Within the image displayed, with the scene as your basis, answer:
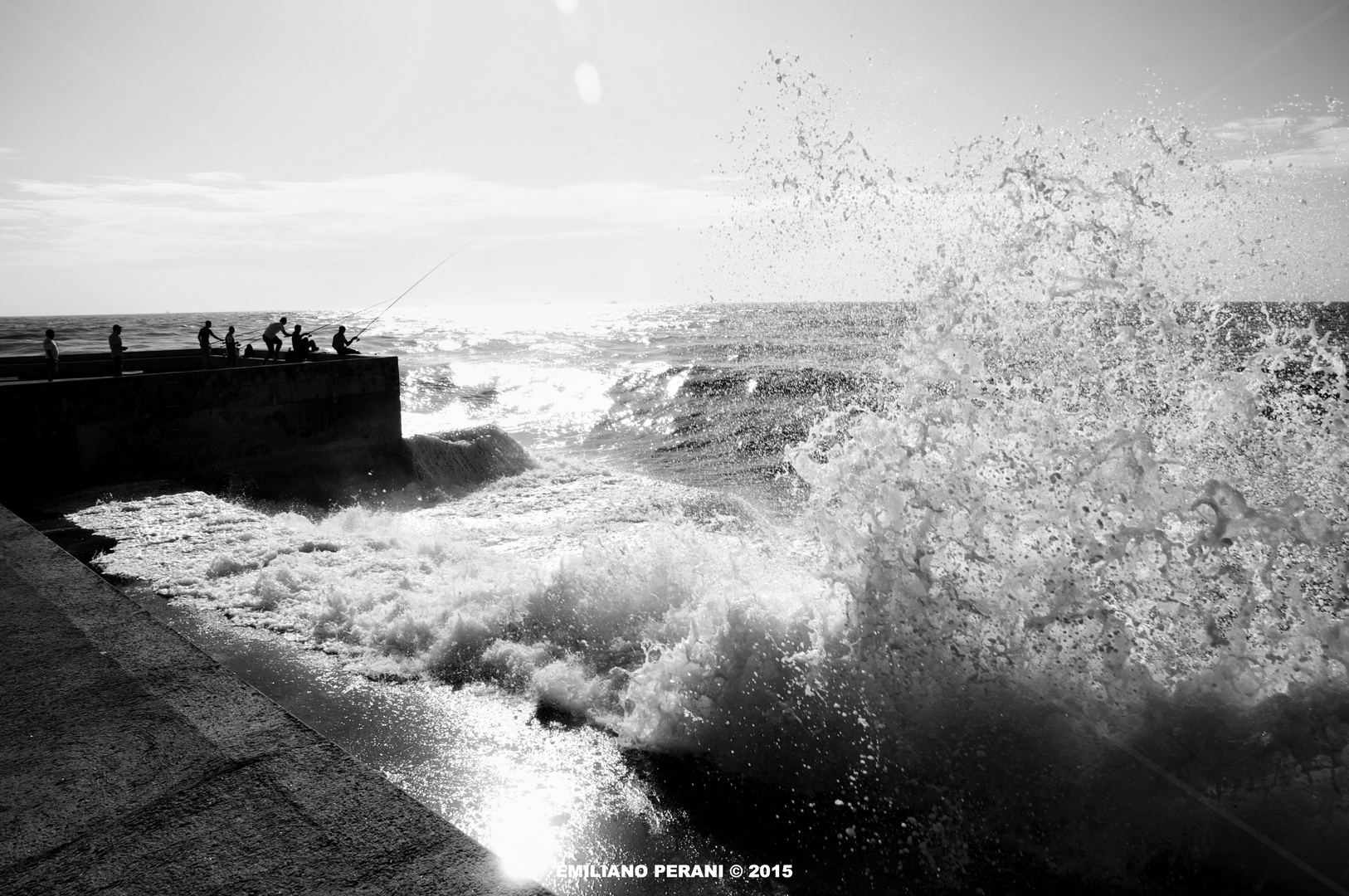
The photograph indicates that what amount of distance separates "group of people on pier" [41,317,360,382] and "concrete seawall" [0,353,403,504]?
0.34 metres

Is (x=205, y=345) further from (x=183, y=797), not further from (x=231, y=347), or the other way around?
(x=183, y=797)

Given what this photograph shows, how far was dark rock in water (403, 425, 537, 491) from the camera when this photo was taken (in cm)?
1399

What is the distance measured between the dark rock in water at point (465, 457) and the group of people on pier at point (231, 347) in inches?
89.3

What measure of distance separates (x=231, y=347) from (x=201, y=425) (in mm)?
2297

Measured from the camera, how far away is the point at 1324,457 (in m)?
4.77

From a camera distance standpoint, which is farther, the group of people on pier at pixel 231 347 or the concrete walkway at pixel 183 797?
the group of people on pier at pixel 231 347

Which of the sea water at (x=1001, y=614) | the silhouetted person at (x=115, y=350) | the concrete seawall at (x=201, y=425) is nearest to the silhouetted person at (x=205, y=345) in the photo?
the concrete seawall at (x=201, y=425)

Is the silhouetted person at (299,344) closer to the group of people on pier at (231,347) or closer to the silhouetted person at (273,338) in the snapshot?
the group of people on pier at (231,347)

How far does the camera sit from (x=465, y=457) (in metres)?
14.8

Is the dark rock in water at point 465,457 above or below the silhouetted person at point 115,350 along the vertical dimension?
below

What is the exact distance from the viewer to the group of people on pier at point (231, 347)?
1037cm

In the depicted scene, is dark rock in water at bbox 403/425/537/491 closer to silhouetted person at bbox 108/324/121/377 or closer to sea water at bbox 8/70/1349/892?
silhouetted person at bbox 108/324/121/377

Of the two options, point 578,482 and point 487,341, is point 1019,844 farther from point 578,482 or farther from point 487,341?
point 487,341

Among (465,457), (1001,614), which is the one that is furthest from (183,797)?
(465,457)
